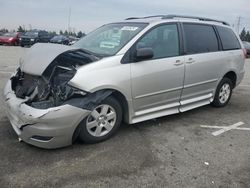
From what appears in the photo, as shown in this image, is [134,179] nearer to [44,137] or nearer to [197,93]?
[44,137]

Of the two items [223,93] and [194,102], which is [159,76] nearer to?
[194,102]

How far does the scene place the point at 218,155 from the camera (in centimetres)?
382

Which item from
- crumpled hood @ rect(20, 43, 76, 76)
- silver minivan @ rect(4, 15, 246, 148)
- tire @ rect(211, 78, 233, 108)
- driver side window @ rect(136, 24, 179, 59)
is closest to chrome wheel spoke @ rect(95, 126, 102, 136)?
silver minivan @ rect(4, 15, 246, 148)

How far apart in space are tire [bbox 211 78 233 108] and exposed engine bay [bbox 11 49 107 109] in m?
2.94

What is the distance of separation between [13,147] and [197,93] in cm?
323

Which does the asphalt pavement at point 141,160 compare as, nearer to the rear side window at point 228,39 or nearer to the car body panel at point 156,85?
the car body panel at point 156,85

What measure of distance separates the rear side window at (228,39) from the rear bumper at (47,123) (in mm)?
3501

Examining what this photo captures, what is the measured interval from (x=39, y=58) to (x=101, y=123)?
3.94 ft

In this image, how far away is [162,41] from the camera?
4660 millimetres

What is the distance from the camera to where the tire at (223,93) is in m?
5.88

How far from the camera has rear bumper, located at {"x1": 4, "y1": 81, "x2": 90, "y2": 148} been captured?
3.43 m

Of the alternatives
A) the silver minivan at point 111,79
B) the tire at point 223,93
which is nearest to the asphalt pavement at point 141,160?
the silver minivan at point 111,79

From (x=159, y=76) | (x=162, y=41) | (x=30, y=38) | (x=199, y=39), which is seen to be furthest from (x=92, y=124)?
(x=30, y=38)

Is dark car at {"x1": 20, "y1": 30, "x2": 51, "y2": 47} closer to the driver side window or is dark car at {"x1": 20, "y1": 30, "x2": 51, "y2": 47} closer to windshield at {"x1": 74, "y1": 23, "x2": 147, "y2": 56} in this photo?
windshield at {"x1": 74, "y1": 23, "x2": 147, "y2": 56}
